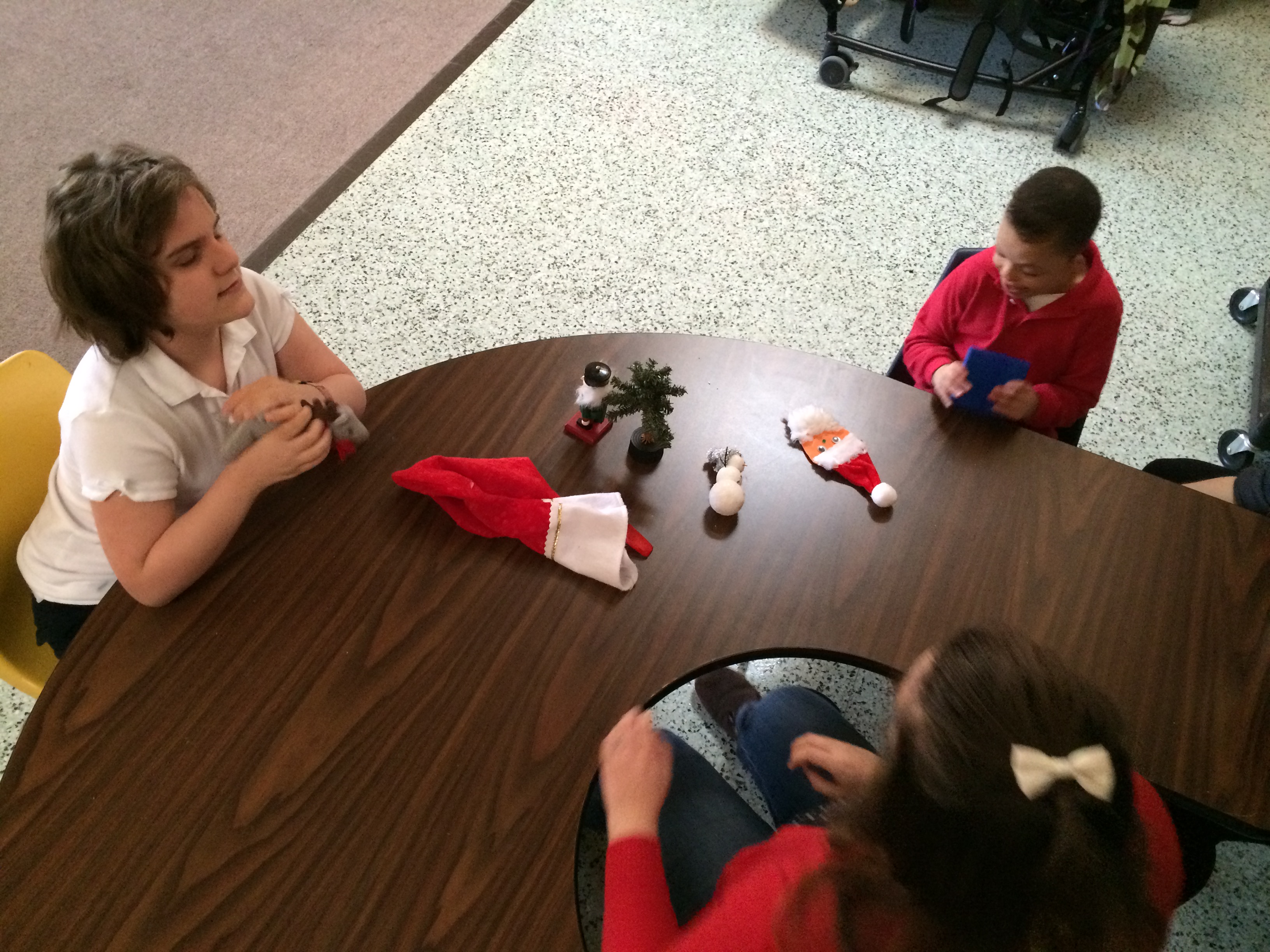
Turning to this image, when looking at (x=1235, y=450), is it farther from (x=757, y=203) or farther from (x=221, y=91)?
(x=221, y=91)

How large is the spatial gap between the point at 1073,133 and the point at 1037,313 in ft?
5.90

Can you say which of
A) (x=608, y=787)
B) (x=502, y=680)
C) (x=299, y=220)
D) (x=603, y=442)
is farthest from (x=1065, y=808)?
(x=299, y=220)

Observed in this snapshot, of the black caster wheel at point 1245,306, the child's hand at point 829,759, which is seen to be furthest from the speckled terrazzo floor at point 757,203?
the child's hand at point 829,759

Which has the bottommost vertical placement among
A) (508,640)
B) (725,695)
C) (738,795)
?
(725,695)

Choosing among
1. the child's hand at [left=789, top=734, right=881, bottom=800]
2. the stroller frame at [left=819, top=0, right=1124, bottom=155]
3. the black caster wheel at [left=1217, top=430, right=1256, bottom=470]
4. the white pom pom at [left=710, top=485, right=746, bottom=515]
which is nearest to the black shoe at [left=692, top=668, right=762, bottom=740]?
the child's hand at [left=789, top=734, right=881, bottom=800]

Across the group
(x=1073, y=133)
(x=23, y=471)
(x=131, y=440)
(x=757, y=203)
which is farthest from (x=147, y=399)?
(x=1073, y=133)

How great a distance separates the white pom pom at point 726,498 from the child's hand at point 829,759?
307mm

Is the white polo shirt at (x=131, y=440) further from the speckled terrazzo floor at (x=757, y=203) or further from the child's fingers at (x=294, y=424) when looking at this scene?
the speckled terrazzo floor at (x=757, y=203)

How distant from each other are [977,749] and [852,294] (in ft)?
5.96

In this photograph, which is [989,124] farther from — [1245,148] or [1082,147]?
[1245,148]

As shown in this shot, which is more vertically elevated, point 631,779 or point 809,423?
point 809,423

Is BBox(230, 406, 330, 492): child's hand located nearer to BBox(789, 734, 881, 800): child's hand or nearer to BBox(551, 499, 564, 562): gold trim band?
BBox(551, 499, 564, 562): gold trim band

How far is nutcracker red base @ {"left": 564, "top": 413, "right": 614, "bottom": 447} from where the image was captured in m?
1.04

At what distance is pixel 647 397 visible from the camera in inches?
38.3
